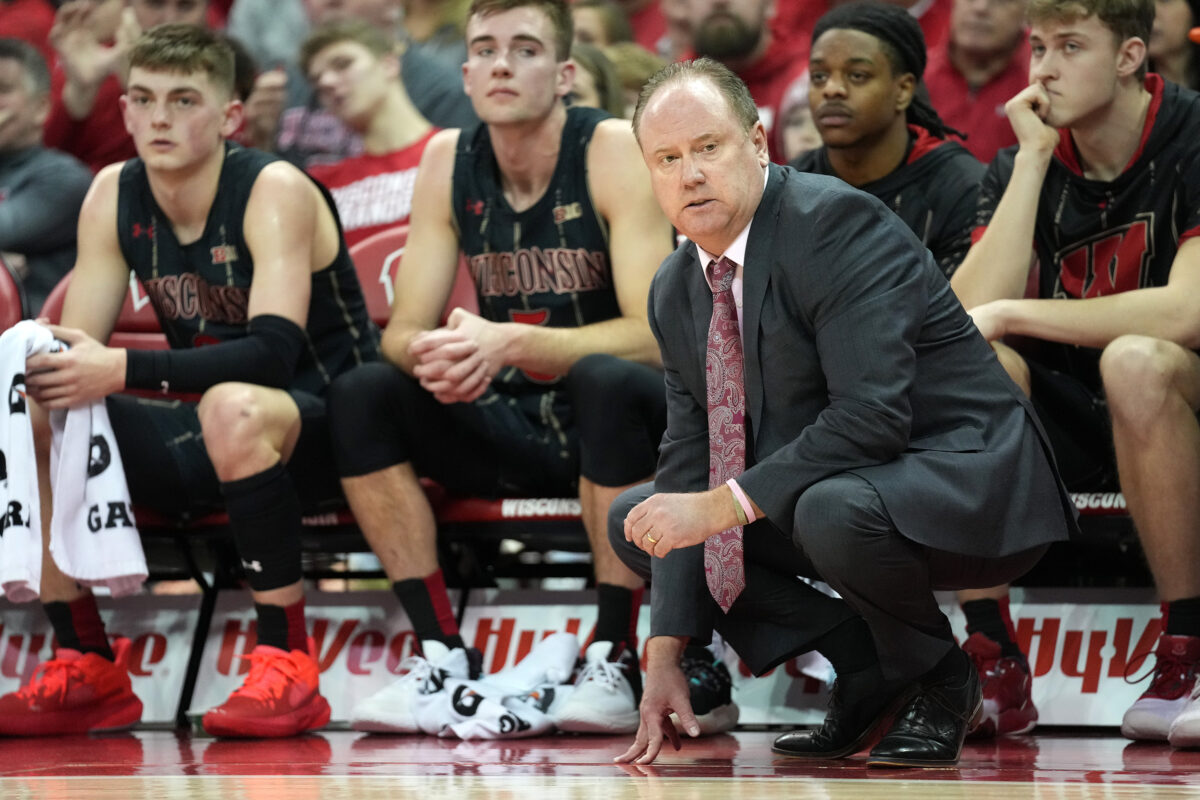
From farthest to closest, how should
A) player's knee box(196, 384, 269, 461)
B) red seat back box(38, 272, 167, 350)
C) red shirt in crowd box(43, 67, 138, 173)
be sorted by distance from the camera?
red shirt in crowd box(43, 67, 138, 173) < red seat back box(38, 272, 167, 350) < player's knee box(196, 384, 269, 461)

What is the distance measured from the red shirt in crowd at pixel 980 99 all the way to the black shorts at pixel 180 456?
91.5 inches

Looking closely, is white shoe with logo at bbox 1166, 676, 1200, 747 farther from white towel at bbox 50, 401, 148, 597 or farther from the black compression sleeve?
white towel at bbox 50, 401, 148, 597

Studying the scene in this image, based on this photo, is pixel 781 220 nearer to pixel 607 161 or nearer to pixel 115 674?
pixel 607 161

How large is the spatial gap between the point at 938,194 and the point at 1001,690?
4.10ft

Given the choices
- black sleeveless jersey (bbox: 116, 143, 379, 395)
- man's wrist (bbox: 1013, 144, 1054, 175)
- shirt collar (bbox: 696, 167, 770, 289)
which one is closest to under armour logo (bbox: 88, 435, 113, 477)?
black sleeveless jersey (bbox: 116, 143, 379, 395)

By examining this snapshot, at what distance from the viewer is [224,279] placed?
12.4 ft

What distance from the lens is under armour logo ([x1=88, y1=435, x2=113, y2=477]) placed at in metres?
3.48

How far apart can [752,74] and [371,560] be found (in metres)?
2.24

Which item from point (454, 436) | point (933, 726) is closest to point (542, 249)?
point (454, 436)

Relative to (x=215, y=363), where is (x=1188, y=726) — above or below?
below

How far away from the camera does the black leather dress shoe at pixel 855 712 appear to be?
255 centimetres

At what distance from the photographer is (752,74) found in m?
5.41

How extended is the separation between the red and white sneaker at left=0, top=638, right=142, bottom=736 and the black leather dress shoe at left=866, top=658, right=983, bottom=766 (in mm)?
1972

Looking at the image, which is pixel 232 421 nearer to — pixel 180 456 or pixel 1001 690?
pixel 180 456
